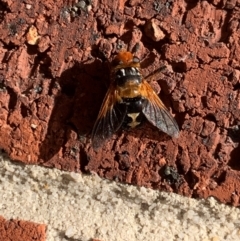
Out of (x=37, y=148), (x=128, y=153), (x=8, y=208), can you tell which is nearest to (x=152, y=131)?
(x=128, y=153)

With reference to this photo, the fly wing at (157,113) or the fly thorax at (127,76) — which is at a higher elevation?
the fly thorax at (127,76)

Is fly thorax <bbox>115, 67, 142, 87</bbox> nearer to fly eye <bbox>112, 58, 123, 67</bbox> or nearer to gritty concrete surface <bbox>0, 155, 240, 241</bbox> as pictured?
fly eye <bbox>112, 58, 123, 67</bbox>

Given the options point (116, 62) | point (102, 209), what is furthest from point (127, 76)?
point (102, 209)

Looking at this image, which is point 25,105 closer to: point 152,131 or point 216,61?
point 152,131

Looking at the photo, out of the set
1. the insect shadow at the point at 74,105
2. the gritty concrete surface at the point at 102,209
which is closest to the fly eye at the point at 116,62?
the insect shadow at the point at 74,105

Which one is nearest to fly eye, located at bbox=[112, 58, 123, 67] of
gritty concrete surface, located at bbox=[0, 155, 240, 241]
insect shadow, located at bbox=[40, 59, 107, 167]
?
insect shadow, located at bbox=[40, 59, 107, 167]

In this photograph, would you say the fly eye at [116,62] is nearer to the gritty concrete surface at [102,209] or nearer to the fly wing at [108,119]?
the fly wing at [108,119]
